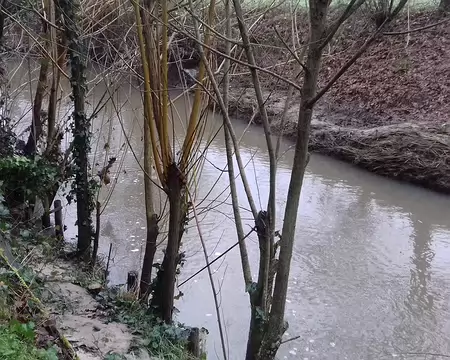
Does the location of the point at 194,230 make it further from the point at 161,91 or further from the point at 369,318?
the point at 161,91

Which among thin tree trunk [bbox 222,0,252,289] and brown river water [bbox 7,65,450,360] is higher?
thin tree trunk [bbox 222,0,252,289]

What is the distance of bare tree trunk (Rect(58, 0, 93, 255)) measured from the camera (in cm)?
527

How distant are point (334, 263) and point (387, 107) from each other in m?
6.75

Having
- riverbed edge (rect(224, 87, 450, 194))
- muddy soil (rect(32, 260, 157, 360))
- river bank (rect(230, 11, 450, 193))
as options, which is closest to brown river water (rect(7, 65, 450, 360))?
riverbed edge (rect(224, 87, 450, 194))

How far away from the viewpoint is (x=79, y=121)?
18.4 ft

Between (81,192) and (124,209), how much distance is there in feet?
8.39

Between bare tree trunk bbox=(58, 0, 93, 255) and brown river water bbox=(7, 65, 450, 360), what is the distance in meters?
0.47

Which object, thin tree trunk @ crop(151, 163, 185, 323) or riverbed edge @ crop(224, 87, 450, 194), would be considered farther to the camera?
riverbed edge @ crop(224, 87, 450, 194)

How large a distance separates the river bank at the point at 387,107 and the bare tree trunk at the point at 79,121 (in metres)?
3.31

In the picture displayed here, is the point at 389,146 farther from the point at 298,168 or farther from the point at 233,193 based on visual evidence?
the point at 298,168

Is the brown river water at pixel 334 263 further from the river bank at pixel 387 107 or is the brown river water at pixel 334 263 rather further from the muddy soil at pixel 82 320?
the muddy soil at pixel 82 320

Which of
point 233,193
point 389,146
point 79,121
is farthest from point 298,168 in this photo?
point 389,146

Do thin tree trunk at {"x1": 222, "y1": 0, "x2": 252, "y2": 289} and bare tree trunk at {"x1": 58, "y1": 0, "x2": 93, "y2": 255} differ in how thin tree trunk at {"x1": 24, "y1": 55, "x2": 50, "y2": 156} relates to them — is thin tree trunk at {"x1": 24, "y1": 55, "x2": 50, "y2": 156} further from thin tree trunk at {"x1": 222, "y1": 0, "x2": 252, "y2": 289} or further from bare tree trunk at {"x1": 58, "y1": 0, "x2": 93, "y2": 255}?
thin tree trunk at {"x1": 222, "y1": 0, "x2": 252, "y2": 289}

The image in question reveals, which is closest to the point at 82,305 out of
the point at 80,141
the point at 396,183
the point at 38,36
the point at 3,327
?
the point at 80,141
